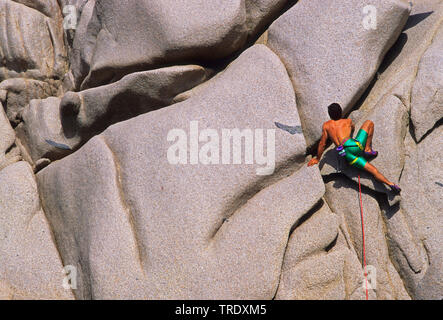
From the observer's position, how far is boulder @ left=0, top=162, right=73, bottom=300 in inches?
225

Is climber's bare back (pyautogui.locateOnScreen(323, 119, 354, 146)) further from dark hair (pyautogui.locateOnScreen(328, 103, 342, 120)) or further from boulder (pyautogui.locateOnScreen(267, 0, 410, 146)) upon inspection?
boulder (pyautogui.locateOnScreen(267, 0, 410, 146))

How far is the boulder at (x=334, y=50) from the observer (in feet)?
20.6

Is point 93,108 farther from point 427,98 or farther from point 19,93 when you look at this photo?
point 427,98

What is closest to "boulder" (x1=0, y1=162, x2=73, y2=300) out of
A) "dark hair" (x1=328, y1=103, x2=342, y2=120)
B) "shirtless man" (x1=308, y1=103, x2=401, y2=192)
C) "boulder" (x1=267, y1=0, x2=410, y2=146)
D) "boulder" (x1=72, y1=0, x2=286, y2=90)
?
"boulder" (x1=72, y1=0, x2=286, y2=90)

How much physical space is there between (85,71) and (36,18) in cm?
176

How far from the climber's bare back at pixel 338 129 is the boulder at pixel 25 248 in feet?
13.8

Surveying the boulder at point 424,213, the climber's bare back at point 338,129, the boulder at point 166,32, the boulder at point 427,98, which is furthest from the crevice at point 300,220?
the boulder at point 166,32

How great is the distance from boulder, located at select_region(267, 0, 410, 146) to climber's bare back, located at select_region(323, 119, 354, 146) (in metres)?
0.27

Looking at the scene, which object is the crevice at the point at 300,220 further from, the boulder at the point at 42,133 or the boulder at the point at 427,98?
the boulder at the point at 42,133

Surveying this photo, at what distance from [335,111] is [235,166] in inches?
63.0

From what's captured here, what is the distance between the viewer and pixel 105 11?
24.4ft

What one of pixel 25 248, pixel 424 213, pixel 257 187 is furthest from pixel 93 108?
pixel 424 213

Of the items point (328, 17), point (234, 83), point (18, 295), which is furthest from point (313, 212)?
point (18, 295)

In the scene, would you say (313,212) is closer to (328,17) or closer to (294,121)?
(294,121)
